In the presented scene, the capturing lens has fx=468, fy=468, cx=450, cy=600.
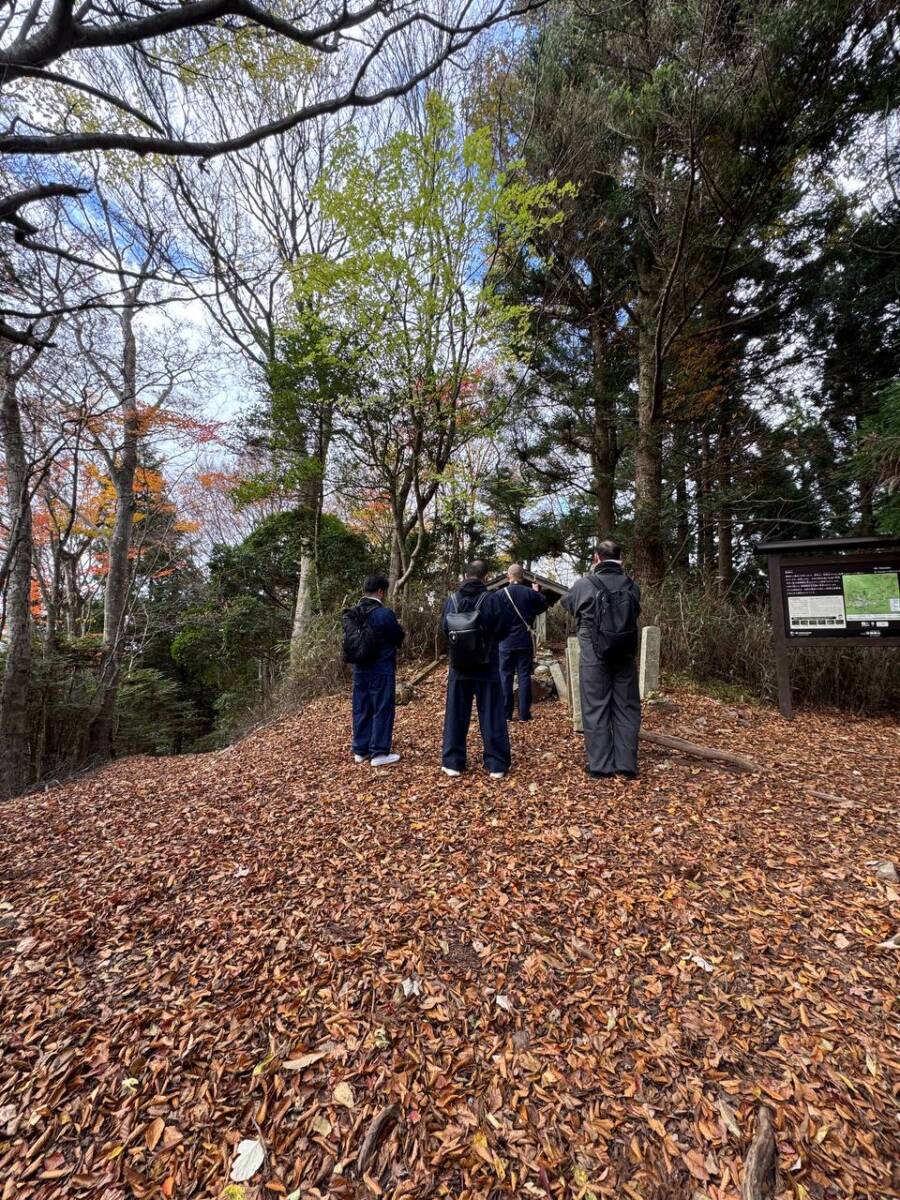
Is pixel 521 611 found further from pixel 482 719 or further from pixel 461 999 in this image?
pixel 461 999

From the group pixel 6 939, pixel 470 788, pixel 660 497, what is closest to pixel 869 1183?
pixel 470 788

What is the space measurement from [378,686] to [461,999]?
280cm

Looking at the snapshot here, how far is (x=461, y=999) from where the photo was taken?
74.4 inches

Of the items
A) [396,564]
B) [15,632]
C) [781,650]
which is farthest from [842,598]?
[15,632]

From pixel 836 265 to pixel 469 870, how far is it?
1316 cm

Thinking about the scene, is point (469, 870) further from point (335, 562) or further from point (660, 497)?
point (335, 562)

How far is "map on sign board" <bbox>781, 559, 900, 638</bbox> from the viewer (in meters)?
5.50

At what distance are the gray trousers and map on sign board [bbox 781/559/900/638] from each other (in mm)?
3388

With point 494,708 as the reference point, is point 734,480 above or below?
above

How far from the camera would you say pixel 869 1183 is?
127 cm

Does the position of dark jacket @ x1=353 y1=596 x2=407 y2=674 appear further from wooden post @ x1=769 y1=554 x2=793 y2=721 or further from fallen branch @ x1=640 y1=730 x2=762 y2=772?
wooden post @ x1=769 y1=554 x2=793 y2=721

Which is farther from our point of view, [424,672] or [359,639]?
[424,672]

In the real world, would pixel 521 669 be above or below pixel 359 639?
below

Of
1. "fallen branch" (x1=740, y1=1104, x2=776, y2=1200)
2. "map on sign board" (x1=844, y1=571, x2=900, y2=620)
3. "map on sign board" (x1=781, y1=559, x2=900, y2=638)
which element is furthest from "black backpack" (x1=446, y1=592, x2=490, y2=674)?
"map on sign board" (x1=844, y1=571, x2=900, y2=620)
